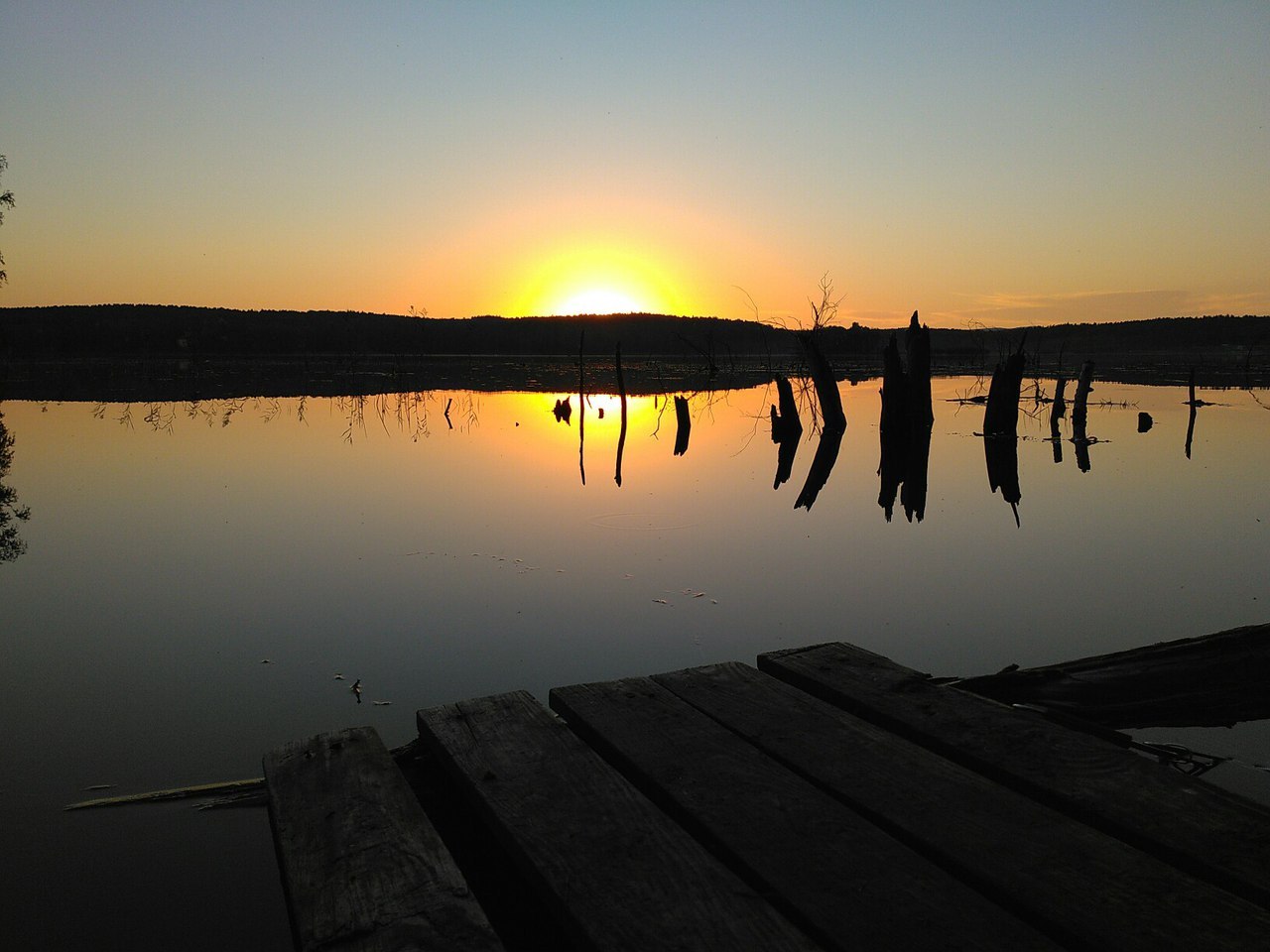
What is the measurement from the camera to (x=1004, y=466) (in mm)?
15812

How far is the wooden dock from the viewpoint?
1.79 meters

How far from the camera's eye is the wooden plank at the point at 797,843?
1.77 meters

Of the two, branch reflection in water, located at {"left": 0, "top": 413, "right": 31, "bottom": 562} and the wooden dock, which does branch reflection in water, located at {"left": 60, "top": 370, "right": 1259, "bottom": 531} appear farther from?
the wooden dock

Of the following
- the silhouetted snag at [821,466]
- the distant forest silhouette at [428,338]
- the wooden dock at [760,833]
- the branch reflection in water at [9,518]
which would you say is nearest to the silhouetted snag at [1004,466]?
the silhouetted snag at [821,466]

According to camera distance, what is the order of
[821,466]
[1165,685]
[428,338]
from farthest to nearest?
1. [428,338]
2. [821,466]
3. [1165,685]

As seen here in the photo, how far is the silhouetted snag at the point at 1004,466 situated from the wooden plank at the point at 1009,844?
8827 millimetres

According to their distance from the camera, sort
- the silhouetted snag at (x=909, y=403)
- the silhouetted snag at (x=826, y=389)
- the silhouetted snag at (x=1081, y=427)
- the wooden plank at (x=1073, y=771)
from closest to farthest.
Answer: the wooden plank at (x=1073, y=771) → the silhouetted snag at (x=1081, y=427) → the silhouetted snag at (x=909, y=403) → the silhouetted snag at (x=826, y=389)

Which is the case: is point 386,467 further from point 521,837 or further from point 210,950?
point 521,837

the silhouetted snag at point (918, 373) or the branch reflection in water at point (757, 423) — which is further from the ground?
the silhouetted snag at point (918, 373)

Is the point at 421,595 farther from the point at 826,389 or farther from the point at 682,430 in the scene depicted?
the point at 826,389

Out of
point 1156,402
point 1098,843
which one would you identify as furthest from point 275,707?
point 1156,402

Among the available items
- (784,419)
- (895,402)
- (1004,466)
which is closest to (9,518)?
(1004,466)

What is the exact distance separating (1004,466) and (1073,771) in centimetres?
1444

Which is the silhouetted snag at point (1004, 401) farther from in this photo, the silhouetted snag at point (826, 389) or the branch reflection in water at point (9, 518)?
the branch reflection in water at point (9, 518)
